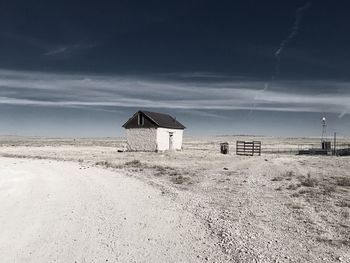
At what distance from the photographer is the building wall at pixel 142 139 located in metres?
43.9

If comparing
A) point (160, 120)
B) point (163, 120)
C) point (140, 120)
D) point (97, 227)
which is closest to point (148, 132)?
point (140, 120)

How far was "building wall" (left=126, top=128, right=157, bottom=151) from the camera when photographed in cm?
4394

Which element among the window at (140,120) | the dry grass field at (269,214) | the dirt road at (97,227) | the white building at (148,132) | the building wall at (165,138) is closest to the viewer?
the dirt road at (97,227)

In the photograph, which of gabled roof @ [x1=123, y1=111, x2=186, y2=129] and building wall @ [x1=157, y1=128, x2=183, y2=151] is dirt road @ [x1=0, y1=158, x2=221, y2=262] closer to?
building wall @ [x1=157, y1=128, x2=183, y2=151]

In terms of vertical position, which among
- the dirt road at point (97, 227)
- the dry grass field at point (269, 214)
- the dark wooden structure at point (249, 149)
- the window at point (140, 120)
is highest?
the window at point (140, 120)

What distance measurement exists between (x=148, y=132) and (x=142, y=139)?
1.31 metres

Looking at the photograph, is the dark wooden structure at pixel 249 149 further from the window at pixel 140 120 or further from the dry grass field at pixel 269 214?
the dry grass field at pixel 269 214

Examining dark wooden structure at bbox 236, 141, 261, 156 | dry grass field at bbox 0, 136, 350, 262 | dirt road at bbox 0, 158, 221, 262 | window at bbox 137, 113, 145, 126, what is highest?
window at bbox 137, 113, 145, 126

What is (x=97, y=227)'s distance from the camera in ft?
29.0

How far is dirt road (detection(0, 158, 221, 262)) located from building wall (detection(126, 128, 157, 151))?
29.2 metres

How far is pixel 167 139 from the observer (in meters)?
46.6

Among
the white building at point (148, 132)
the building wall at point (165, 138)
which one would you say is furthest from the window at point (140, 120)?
the building wall at point (165, 138)

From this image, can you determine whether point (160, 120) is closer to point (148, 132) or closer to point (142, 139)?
point (148, 132)

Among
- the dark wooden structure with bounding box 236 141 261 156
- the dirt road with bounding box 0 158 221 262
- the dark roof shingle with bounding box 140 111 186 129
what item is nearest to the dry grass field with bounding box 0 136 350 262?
the dirt road with bounding box 0 158 221 262
